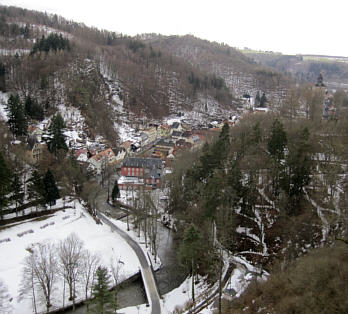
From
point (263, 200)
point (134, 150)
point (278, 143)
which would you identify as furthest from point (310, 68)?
point (263, 200)

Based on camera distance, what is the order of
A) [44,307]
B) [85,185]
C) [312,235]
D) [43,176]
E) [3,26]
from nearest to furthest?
1. [44,307]
2. [312,235]
3. [43,176]
4. [85,185]
5. [3,26]

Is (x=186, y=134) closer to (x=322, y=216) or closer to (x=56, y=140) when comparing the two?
(x=56, y=140)

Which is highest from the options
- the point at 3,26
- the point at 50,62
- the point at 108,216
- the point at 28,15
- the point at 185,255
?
the point at 28,15

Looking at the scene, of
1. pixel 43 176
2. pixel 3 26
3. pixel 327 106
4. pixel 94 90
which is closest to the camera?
pixel 43 176

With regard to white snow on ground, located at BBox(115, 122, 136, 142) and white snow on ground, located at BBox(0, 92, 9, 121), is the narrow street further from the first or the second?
white snow on ground, located at BBox(0, 92, 9, 121)

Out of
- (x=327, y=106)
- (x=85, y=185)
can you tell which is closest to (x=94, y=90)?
(x=85, y=185)

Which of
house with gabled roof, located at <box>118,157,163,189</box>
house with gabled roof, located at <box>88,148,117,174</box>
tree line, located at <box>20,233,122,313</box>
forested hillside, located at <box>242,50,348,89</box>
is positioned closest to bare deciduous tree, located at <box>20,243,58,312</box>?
tree line, located at <box>20,233,122,313</box>

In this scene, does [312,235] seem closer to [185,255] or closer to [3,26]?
[185,255]
